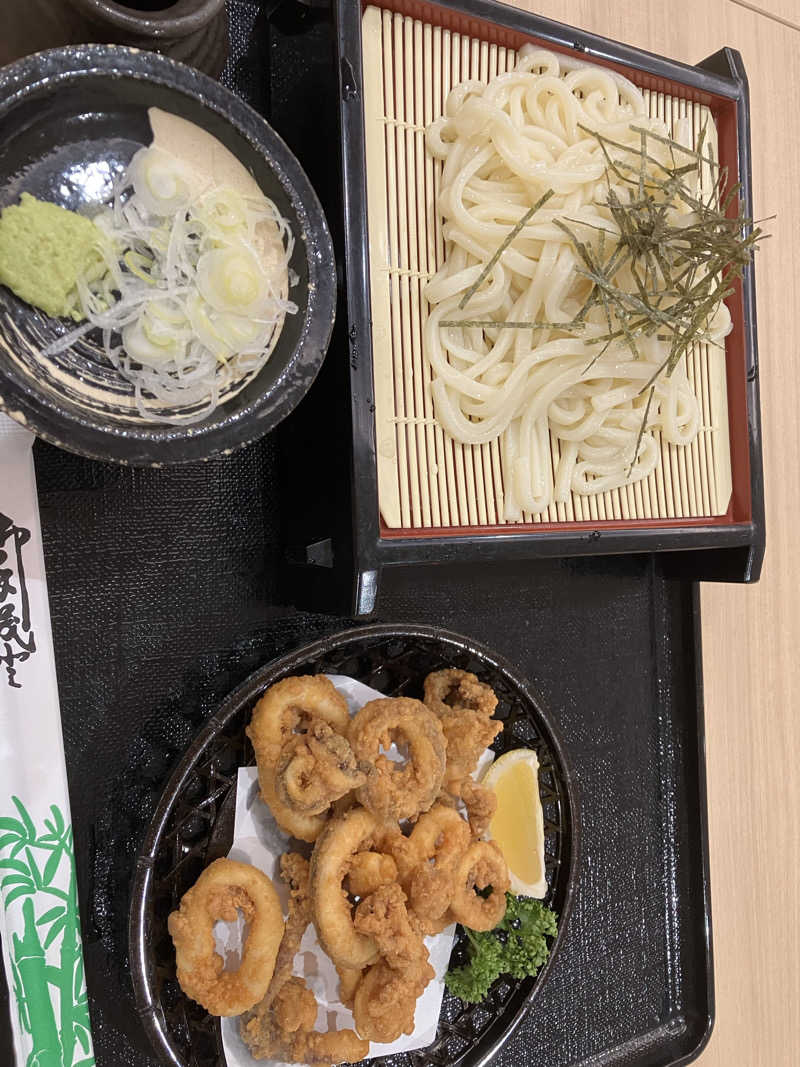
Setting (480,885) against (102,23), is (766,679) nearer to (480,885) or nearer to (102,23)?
(480,885)

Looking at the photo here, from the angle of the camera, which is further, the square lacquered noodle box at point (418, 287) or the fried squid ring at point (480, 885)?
the fried squid ring at point (480, 885)

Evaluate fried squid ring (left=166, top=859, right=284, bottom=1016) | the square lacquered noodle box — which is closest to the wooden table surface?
the square lacquered noodle box

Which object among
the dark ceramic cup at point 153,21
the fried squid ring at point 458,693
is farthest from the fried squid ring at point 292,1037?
the dark ceramic cup at point 153,21

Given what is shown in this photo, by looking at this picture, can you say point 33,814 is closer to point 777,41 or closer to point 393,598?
point 393,598

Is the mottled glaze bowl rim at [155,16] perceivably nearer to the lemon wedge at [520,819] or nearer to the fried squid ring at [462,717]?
the fried squid ring at [462,717]

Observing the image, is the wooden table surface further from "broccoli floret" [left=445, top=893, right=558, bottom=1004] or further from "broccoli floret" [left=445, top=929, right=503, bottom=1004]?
"broccoli floret" [left=445, top=929, right=503, bottom=1004]

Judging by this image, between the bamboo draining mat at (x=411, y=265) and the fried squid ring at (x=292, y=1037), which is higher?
the bamboo draining mat at (x=411, y=265)

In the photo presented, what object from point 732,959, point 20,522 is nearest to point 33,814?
point 20,522

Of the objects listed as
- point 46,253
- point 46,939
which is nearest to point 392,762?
point 46,939
